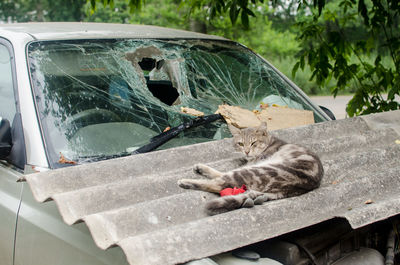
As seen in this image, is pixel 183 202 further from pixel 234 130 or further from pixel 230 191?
pixel 234 130

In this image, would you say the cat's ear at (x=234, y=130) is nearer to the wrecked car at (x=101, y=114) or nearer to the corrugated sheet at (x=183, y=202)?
the wrecked car at (x=101, y=114)

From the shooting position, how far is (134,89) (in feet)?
10.5

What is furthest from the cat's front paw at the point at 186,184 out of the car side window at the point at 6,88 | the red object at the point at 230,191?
the car side window at the point at 6,88

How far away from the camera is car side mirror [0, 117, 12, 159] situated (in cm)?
253

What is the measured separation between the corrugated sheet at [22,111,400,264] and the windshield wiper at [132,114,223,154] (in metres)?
0.20

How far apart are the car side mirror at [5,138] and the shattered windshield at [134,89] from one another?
0.18 meters

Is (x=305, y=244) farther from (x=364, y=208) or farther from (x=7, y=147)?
(x=7, y=147)

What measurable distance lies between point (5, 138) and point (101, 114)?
1.90 ft

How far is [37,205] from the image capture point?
2367 mm

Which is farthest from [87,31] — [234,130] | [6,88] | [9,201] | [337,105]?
[337,105]

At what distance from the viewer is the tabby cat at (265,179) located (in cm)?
209

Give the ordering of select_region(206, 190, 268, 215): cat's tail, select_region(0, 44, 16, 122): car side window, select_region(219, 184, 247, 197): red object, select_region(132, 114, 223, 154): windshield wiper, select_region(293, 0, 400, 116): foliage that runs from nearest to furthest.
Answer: select_region(206, 190, 268, 215): cat's tail → select_region(219, 184, 247, 197): red object → select_region(132, 114, 223, 154): windshield wiper → select_region(0, 44, 16, 122): car side window → select_region(293, 0, 400, 116): foliage

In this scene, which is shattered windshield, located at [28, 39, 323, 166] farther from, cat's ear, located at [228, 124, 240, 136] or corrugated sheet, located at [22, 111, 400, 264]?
corrugated sheet, located at [22, 111, 400, 264]

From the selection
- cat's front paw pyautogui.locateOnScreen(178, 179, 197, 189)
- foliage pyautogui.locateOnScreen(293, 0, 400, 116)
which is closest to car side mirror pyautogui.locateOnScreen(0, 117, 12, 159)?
cat's front paw pyautogui.locateOnScreen(178, 179, 197, 189)
